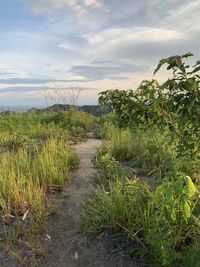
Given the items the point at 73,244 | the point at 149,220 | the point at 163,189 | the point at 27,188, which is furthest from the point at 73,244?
the point at 163,189

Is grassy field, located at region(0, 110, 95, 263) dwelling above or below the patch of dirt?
above

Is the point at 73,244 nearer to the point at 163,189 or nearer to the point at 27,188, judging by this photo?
the point at 27,188

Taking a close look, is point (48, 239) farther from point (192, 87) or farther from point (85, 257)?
point (192, 87)

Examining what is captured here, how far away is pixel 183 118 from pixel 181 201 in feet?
1.75

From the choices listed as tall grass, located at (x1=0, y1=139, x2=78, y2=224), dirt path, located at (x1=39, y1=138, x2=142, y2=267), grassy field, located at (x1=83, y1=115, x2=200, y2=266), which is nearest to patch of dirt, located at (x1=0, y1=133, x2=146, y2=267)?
dirt path, located at (x1=39, y1=138, x2=142, y2=267)

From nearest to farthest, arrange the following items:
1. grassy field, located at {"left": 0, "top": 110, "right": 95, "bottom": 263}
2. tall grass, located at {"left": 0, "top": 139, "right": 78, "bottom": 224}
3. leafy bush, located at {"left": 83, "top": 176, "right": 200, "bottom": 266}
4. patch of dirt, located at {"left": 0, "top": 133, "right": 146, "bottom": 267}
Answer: leafy bush, located at {"left": 83, "top": 176, "right": 200, "bottom": 266} < patch of dirt, located at {"left": 0, "top": 133, "right": 146, "bottom": 267} < grassy field, located at {"left": 0, "top": 110, "right": 95, "bottom": 263} < tall grass, located at {"left": 0, "top": 139, "right": 78, "bottom": 224}

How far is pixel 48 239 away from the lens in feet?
14.1

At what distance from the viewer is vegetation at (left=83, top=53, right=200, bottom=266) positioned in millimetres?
2518

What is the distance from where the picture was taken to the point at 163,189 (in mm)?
2520

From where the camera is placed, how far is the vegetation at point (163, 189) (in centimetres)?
252

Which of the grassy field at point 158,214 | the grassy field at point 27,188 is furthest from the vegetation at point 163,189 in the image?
the grassy field at point 27,188

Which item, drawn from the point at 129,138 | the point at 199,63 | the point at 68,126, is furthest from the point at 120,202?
the point at 68,126

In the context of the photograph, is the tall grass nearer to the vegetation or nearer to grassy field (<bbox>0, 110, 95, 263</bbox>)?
grassy field (<bbox>0, 110, 95, 263</bbox>)

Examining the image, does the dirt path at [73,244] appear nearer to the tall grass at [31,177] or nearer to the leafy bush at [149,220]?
the leafy bush at [149,220]
